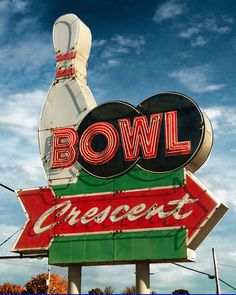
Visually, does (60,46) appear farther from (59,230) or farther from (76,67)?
(59,230)

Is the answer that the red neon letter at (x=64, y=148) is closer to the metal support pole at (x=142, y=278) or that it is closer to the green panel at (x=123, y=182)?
the green panel at (x=123, y=182)

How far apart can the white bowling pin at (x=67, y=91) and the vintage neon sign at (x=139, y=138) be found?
0.43 metres

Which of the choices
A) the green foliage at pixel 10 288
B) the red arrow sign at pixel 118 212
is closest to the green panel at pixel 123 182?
the red arrow sign at pixel 118 212

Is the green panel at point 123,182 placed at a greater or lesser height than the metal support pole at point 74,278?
greater

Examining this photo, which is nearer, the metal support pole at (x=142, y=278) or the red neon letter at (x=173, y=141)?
the metal support pole at (x=142, y=278)

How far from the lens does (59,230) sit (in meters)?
21.5

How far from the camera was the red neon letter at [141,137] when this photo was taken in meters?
21.0

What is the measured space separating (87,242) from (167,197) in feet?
12.9

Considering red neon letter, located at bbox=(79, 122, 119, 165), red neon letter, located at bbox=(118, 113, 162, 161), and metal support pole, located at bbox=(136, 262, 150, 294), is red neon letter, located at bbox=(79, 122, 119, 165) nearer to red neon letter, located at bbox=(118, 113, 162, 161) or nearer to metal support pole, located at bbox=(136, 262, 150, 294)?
red neon letter, located at bbox=(118, 113, 162, 161)

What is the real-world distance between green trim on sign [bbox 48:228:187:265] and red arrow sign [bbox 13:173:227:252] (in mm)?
279

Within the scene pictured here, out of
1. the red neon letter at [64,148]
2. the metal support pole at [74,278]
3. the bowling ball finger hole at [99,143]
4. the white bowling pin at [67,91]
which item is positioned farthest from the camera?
the white bowling pin at [67,91]

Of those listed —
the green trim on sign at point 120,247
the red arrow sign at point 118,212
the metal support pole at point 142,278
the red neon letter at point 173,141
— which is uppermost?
the red neon letter at point 173,141

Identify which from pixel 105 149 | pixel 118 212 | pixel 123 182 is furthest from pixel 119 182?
pixel 105 149

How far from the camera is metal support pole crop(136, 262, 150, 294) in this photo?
19.5 m
